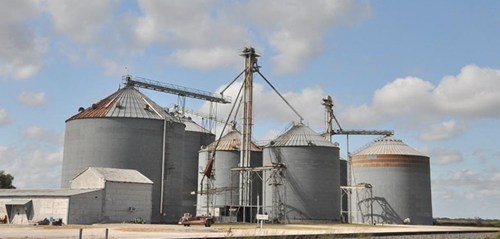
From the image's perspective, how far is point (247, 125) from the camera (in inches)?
3044

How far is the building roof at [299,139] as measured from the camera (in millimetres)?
76000

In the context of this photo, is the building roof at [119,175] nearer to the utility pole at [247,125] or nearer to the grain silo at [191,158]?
the grain silo at [191,158]

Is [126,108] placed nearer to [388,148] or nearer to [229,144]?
[229,144]

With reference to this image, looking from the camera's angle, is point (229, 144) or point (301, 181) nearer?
point (301, 181)

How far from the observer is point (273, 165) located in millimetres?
74312

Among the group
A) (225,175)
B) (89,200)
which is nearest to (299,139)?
(225,175)

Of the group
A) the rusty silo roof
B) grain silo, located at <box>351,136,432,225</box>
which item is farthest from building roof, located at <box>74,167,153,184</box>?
grain silo, located at <box>351,136,432,225</box>

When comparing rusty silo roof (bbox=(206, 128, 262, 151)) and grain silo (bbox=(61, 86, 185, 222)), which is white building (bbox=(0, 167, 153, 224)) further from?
Result: rusty silo roof (bbox=(206, 128, 262, 151))

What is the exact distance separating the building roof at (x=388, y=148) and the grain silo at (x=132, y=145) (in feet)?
115

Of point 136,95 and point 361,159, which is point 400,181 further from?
point 136,95

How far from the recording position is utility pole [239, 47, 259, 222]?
75.9m

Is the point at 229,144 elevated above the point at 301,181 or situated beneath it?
elevated above

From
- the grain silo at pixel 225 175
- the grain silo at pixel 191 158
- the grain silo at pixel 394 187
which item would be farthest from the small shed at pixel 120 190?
the grain silo at pixel 394 187

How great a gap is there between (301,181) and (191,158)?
18.8 m
